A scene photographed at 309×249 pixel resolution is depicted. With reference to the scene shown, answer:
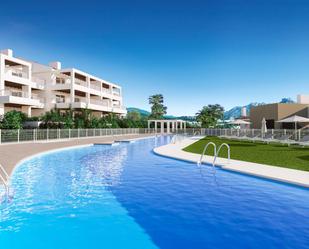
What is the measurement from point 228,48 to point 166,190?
29549mm

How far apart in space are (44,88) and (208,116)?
36.2m

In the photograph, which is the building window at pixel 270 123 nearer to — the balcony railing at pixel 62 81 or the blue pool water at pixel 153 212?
the blue pool water at pixel 153 212

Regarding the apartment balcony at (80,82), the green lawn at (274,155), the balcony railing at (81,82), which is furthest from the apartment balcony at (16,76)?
the green lawn at (274,155)

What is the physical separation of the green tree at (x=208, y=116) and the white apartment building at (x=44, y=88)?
19.7 meters

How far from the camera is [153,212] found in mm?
6566

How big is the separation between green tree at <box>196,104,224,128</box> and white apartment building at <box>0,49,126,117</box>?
1966 centimetres

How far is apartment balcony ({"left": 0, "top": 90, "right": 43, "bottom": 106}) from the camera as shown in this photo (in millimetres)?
33656

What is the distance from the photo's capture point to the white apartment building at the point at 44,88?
35.9m

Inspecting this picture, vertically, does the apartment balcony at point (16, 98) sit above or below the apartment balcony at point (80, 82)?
below

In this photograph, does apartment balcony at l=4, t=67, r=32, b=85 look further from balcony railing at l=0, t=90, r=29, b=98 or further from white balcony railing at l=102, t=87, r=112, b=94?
white balcony railing at l=102, t=87, r=112, b=94

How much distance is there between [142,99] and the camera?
83.4 meters

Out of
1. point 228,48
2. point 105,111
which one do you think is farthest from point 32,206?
point 105,111

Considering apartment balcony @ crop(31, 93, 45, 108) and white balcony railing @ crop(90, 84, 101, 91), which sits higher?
white balcony railing @ crop(90, 84, 101, 91)

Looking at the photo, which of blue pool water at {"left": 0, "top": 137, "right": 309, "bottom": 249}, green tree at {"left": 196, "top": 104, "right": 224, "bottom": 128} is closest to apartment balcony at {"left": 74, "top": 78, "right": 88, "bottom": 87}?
green tree at {"left": 196, "top": 104, "right": 224, "bottom": 128}
